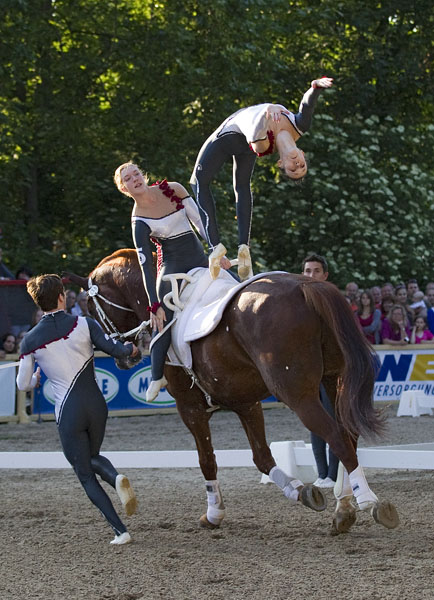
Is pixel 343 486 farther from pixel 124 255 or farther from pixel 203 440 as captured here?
pixel 124 255

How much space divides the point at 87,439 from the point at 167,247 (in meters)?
1.53

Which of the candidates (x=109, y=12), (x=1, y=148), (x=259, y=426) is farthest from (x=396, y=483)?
(x=109, y=12)

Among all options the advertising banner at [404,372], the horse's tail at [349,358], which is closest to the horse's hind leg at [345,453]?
the horse's tail at [349,358]

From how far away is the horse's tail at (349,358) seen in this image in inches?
248

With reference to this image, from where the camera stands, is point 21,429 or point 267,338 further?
point 21,429

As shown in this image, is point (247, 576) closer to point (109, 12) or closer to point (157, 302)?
point (157, 302)

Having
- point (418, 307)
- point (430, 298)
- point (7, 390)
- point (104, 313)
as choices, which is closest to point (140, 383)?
point (7, 390)

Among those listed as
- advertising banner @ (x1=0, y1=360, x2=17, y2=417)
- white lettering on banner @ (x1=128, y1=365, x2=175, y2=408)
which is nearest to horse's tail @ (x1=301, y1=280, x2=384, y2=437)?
advertising banner @ (x1=0, y1=360, x2=17, y2=417)

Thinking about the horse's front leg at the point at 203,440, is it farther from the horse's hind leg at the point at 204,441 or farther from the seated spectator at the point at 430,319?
the seated spectator at the point at 430,319

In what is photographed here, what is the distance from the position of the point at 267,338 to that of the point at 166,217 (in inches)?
57.4

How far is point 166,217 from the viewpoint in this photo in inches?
288

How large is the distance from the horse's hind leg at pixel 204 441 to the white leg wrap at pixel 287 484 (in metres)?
0.74

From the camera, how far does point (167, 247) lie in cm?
738

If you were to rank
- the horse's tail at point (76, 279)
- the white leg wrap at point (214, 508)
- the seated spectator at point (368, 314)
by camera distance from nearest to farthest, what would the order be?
the white leg wrap at point (214, 508)
the horse's tail at point (76, 279)
the seated spectator at point (368, 314)
